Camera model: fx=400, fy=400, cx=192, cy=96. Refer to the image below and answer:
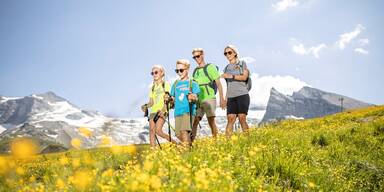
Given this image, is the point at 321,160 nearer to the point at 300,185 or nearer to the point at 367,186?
the point at 367,186

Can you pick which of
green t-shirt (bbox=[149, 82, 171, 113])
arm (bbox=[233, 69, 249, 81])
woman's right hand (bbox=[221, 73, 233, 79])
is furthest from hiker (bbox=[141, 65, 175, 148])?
arm (bbox=[233, 69, 249, 81])

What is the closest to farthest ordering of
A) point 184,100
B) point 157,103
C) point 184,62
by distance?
point 184,100 < point 184,62 < point 157,103

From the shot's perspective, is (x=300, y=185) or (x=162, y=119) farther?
(x=162, y=119)

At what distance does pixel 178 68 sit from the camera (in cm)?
939

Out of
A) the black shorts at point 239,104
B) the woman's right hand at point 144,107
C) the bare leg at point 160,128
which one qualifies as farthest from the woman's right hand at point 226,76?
the woman's right hand at point 144,107

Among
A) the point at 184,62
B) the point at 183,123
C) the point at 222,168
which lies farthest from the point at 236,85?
the point at 222,168

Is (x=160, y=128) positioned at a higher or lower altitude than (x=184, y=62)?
lower

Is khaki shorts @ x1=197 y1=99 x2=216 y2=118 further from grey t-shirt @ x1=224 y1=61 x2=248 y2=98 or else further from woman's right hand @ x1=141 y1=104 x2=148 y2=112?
woman's right hand @ x1=141 y1=104 x2=148 y2=112

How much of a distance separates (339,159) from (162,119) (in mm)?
4246

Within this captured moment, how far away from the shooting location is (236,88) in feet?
33.4

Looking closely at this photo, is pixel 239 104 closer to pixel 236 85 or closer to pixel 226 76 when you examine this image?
pixel 236 85

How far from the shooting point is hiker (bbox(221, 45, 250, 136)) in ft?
33.1

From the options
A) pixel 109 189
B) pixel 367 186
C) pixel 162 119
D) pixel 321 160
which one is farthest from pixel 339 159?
pixel 109 189

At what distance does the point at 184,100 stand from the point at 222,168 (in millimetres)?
3854
